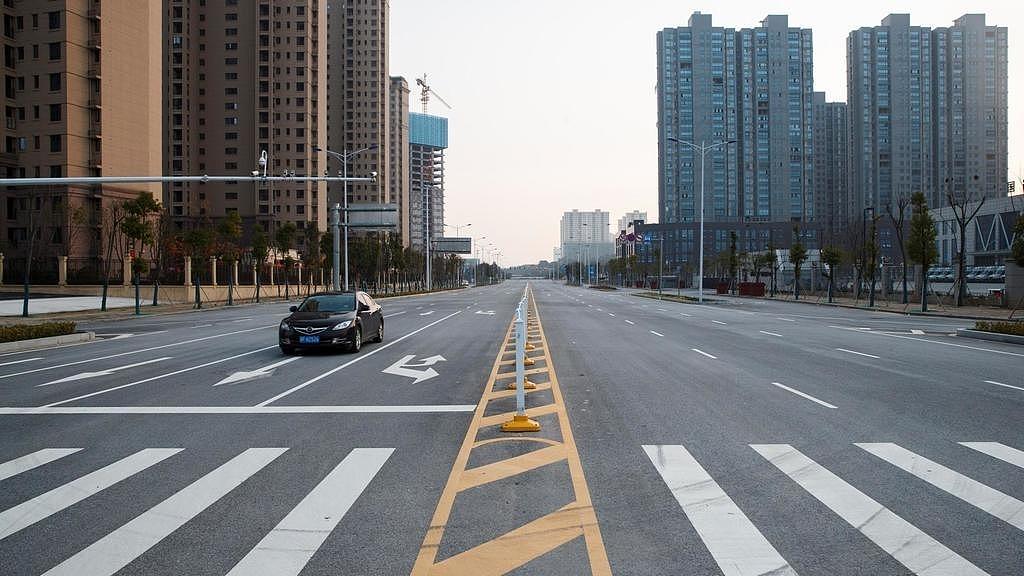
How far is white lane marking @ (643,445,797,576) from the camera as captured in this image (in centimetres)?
476

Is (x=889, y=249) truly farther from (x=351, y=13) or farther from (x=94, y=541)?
(x=94, y=541)

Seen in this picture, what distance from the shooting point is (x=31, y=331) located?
22.5 metres

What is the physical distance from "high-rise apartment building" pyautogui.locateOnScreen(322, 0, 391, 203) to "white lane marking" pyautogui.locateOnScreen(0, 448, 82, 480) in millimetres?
165931

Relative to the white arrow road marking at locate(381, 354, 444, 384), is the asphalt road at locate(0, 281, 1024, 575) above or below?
above

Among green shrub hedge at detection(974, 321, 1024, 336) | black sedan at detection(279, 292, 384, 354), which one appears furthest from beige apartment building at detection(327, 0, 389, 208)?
green shrub hedge at detection(974, 321, 1024, 336)

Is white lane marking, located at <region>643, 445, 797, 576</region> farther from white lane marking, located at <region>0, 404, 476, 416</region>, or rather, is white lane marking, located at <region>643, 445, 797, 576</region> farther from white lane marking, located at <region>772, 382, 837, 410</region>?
white lane marking, located at <region>772, 382, 837, 410</region>

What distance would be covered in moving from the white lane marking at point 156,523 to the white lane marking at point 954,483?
20.1 ft

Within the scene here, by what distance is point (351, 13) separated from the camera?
559 ft

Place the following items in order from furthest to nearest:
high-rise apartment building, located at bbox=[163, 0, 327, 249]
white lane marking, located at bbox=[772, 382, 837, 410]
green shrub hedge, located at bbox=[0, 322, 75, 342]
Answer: high-rise apartment building, located at bbox=[163, 0, 327, 249]
green shrub hedge, located at bbox=[0, 322, 75, 342]
white lane marking, located at bbox=[772, 382, 837, 410]

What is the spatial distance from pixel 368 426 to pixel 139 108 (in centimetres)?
7707

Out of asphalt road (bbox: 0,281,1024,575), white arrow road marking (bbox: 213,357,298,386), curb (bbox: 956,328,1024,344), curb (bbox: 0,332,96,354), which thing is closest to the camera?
asphalt road (bbox: 0,281,1024,575)

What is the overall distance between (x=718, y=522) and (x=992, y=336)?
2180 centimetres

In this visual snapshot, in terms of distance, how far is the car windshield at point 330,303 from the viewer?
18734mm

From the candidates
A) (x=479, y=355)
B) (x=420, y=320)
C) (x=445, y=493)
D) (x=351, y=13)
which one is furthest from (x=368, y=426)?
(x=351, y=13)
